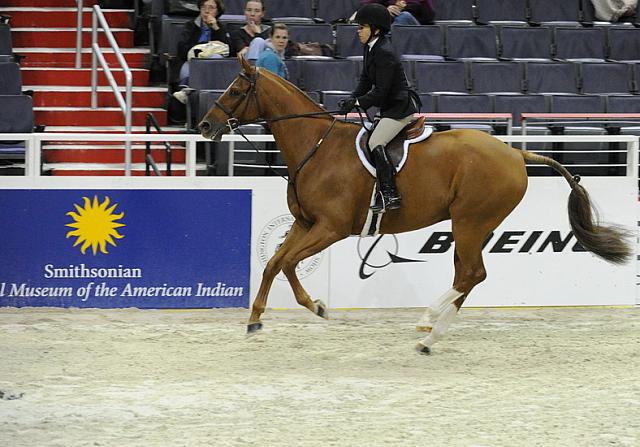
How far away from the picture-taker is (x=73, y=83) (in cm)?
1380

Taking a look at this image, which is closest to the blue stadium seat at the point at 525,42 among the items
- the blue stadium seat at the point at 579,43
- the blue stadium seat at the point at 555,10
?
the blue stadium seat at the point at 579,43

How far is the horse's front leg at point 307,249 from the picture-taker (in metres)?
8.34

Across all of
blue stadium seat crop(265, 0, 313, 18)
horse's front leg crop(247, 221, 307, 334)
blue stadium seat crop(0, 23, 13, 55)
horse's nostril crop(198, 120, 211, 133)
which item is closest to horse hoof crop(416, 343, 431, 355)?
horse's front leg crop(247, 221, 307, 334)

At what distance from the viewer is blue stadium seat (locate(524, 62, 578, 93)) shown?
13516mm

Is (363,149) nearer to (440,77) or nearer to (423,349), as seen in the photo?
(423,349)

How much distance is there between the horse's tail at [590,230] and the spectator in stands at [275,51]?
3074mm

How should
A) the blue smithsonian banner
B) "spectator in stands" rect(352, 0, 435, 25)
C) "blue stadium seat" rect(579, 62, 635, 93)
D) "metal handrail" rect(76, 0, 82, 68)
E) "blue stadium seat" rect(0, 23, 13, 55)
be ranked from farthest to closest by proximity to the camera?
"spectator in stands" rect(352, 0, 435, 25) < "metal handrail" rect(76, 0, 82, 68) < "blue stadium seat" rect(579, 62, 635, 93) < "blue stadium seat" rect(0, 23, 13, 55) < the blue smithsonian banner

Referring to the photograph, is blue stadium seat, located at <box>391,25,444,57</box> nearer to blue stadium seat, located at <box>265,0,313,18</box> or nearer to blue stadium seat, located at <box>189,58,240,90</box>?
blue stadium seat, located at <box>265,0,313,18</box>

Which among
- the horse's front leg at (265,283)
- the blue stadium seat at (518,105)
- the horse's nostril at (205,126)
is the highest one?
the horse's nostril at (205,126)

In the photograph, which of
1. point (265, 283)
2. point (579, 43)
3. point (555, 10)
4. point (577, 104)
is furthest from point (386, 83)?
point (555, 10)

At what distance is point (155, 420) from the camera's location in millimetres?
6375

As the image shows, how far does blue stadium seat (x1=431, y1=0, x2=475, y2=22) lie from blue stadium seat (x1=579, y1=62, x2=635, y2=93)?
1.93m

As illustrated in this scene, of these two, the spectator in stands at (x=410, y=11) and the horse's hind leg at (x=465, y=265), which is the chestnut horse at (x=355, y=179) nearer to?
the horse's hind leg at (x=465, y=265)

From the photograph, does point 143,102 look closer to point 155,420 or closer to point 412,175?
point 412,175
